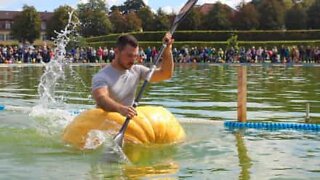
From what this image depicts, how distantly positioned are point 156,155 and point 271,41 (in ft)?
205

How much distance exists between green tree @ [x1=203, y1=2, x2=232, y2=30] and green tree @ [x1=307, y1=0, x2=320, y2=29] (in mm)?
9646

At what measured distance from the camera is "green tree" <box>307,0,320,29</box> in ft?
260

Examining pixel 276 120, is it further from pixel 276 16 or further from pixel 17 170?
pixel 276 16

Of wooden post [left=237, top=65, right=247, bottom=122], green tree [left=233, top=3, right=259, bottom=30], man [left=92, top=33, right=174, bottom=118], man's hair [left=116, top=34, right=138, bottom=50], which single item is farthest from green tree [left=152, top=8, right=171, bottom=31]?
man's hair [left=116, top=34, right=138, bottom=50]

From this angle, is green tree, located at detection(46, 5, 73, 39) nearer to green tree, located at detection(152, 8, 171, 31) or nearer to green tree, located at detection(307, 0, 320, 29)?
green tree, located at detection(152, 8, 171, 31)

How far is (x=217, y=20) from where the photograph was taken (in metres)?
79.6

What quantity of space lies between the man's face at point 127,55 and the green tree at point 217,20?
7078cm

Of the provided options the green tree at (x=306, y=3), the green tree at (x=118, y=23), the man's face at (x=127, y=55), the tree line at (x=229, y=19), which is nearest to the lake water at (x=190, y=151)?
the man's face at (x=127, y=55)

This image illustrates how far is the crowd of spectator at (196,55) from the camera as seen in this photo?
51.7 m

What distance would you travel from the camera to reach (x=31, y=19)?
343 ft

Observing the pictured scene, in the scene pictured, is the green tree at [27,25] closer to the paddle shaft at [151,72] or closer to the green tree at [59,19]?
the green tree at [59,19]

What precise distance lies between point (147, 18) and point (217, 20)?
1501 cm

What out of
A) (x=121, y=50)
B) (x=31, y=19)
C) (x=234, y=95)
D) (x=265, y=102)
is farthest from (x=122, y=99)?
(x=31, y=19)

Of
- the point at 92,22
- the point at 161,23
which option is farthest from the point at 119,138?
the point at 92,22
